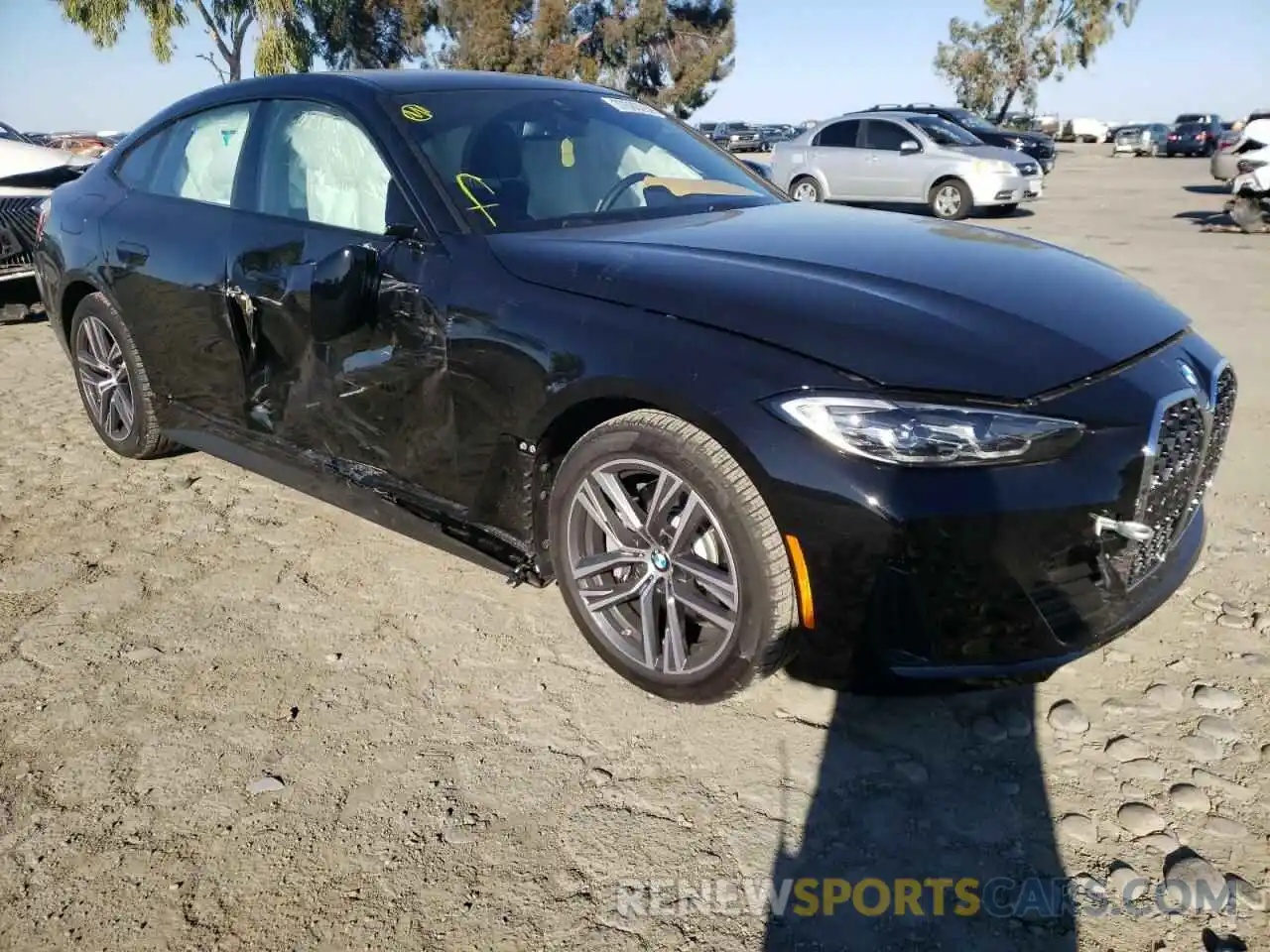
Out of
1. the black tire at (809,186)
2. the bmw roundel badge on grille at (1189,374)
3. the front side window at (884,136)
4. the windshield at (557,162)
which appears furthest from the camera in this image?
the black tire at (809,186)

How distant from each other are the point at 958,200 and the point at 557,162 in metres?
12.8

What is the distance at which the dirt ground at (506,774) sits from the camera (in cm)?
187

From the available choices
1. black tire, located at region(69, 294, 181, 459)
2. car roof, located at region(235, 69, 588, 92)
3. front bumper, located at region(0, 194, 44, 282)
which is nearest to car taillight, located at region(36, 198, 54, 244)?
black tire, located at region(69, 294, 181, 459)

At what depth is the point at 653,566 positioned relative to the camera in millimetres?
2480

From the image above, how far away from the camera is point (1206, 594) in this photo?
10.2 feet

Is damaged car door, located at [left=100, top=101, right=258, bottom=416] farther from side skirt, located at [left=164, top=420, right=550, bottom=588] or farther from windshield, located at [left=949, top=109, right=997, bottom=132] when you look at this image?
windshield, located at [left=949, top=109, right=997, bottom=132]

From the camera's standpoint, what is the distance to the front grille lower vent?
7.09ft

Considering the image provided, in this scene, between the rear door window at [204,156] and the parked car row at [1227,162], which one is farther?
the parked car row at [1227,162]

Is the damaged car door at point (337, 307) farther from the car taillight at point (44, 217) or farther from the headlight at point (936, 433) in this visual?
the car taillight at point (44, 217)

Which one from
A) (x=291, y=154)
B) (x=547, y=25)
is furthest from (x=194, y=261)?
(x=547, y=25)

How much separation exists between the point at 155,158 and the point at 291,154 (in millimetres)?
1056

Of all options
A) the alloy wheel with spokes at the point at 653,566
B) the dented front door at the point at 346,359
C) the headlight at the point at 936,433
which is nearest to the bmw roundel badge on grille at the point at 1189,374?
the headlight at the point at 936,433

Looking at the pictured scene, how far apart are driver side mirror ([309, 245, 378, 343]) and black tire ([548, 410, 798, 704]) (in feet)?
2.64

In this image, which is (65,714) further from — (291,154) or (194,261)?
(291,154)
